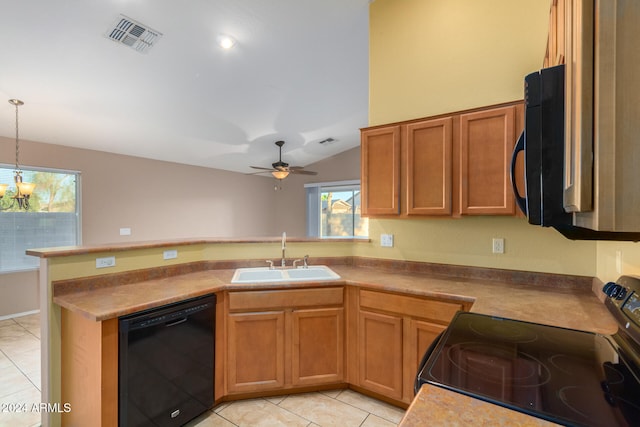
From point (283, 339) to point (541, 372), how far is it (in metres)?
1.68

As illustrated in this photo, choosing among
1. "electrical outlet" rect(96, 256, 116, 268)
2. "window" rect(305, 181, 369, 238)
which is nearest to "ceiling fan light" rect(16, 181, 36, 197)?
"electrical outlet" rect(96, 256, 116, 268)

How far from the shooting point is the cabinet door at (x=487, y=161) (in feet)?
6.47

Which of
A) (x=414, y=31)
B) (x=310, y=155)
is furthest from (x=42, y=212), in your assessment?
(x=414, y=31)

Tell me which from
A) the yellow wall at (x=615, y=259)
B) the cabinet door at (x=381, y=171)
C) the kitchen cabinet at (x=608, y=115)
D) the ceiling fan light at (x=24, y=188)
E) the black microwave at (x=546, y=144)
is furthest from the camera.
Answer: the ceiling fan light at (x=24, y=188)

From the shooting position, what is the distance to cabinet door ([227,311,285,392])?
7.09ft

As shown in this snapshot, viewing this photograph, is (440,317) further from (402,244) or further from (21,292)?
(21,292)

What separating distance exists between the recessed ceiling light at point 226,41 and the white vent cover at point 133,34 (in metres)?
→ 0.51

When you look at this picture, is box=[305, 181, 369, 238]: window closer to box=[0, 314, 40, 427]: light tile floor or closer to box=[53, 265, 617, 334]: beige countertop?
box=[53, 265, 617, 334]: beige countertop

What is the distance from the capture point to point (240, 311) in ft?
7.07

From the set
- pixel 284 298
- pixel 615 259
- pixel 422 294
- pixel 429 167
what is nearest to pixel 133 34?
pixel 284 298

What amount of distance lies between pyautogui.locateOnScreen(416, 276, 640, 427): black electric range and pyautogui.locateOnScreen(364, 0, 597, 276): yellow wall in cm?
88

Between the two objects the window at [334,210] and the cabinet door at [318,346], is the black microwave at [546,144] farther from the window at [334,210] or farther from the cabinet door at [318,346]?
the window at [334,210]

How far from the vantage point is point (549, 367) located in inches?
36.1

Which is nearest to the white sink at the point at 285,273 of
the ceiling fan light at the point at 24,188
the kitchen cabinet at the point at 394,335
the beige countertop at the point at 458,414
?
the kitchen cabinet at the point at 394,335
